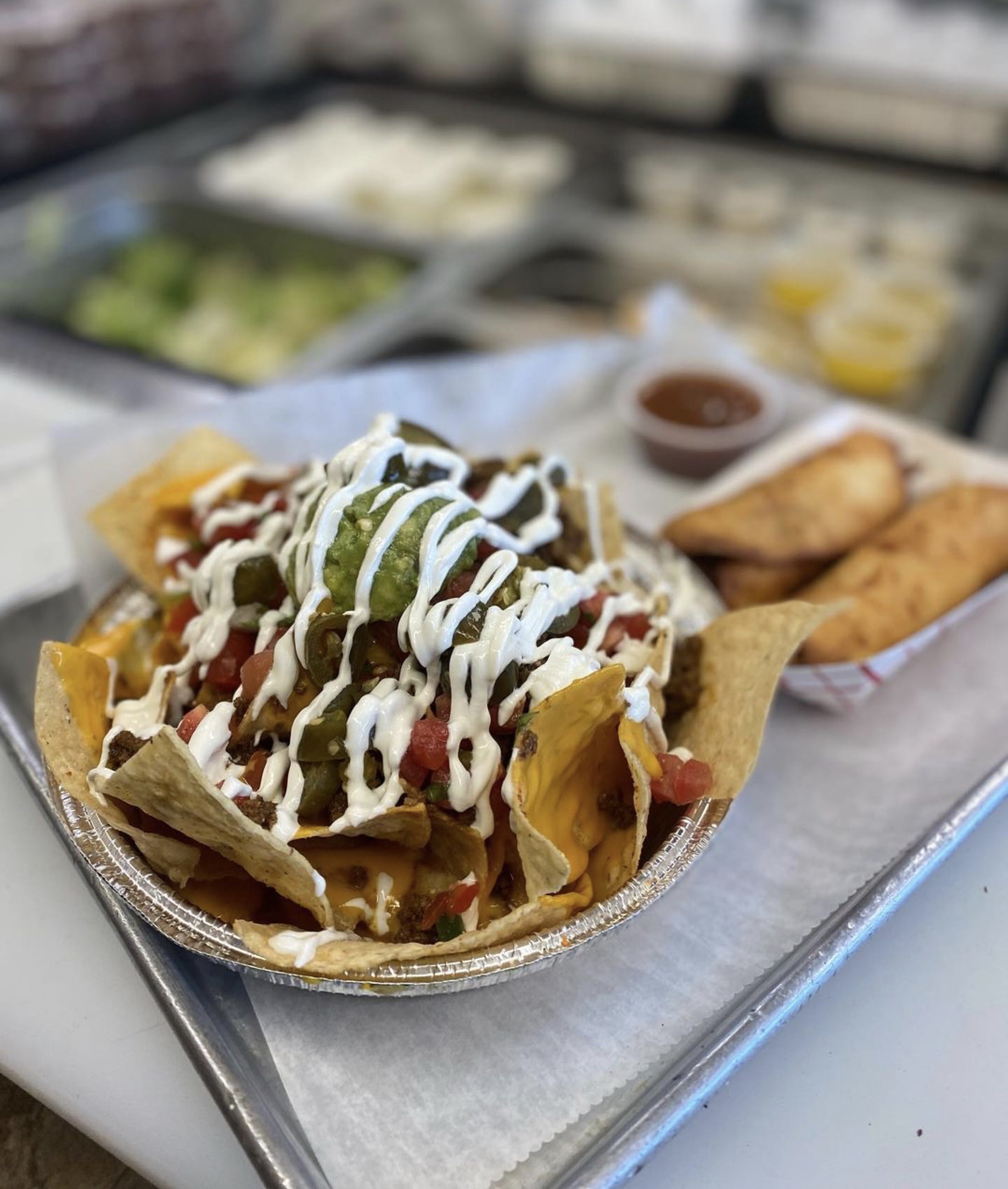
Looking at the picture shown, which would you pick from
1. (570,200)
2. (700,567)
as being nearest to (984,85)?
(570,200)

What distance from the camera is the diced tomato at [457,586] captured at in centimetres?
133

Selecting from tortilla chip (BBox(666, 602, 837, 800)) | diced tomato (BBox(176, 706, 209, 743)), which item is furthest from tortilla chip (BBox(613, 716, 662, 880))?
diced tomato (BBox(176, 706, 209, 743))

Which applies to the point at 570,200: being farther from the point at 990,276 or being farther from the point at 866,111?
the point at 990,276

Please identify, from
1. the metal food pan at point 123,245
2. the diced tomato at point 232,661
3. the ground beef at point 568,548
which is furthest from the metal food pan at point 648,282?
the diced tomato at point 232,661

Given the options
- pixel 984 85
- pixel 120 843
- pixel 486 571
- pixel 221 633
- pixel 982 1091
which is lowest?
pixel 982 1091

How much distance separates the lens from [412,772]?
1269 mm

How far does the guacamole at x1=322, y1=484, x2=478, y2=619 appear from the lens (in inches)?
52.2

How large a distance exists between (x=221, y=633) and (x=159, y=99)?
399 centimetres

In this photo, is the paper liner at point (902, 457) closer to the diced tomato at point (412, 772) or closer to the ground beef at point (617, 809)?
the ground beef at point (617, 809)

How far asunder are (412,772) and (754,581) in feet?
2.93

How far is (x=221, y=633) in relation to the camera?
1.40 m

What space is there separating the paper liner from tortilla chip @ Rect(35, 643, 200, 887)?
3.38 ft

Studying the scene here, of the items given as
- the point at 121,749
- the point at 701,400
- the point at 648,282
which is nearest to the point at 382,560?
the point at 121,749

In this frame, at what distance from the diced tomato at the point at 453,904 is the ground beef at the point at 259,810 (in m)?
0.23
